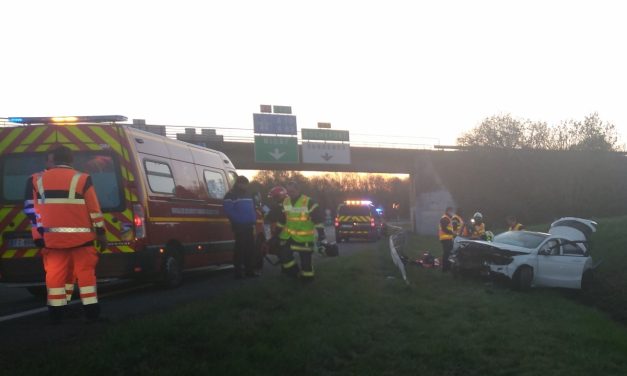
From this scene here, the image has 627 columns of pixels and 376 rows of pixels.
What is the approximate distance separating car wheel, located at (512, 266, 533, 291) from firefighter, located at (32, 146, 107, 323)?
878cm

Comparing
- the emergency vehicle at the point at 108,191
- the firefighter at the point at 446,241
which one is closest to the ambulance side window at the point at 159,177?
the emergency vehicle at the point at 108,191

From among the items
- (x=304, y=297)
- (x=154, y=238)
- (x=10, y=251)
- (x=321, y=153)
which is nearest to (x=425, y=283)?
(x=304, y=297)

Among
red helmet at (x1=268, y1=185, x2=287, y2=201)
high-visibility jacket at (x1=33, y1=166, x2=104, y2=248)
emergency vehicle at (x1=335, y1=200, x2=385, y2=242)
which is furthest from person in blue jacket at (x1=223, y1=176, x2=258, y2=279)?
emergency vehicle at (x1=335, y1=200, x2=385, y2=242)

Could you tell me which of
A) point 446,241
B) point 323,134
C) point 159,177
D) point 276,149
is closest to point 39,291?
point 159,177

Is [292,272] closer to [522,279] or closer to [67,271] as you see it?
[67,271]

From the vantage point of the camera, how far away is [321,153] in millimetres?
35219

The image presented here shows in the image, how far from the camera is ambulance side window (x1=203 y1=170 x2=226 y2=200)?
39.5 ft

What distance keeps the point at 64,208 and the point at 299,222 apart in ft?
Answer: 14.3

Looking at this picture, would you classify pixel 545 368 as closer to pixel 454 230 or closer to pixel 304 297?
pixel 304 297

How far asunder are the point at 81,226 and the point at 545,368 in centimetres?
496

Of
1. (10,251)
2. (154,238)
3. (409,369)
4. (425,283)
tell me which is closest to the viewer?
(409,369)

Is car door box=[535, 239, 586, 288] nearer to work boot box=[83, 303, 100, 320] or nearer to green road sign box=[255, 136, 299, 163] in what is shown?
work boot box=[83, 303, 100, 320]

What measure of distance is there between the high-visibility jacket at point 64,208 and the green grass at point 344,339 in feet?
3.35

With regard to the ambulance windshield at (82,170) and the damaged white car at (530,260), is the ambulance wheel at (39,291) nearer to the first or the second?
the ambulance windshield at (82,170)
